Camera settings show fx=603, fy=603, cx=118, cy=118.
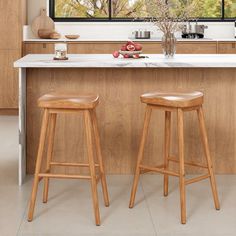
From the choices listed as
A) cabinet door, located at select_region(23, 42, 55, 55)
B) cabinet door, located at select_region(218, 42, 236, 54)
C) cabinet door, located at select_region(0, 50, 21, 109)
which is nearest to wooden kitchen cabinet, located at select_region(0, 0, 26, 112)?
cabinet door, located at select_region(0, 50, 21, 109)

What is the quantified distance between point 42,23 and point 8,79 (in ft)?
3.04

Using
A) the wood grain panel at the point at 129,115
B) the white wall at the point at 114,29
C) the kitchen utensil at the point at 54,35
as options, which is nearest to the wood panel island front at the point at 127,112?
the wood grain panel at the point at 129,115

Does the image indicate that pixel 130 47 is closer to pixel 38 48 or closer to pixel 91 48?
pixel 91 48

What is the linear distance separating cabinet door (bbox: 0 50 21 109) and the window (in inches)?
44.7

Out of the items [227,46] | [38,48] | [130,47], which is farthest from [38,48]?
[130,47]

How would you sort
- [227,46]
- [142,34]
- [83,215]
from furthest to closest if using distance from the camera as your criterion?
1. [142,34]
2. [227,46]
3. [83,215]

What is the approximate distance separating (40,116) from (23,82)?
0.32 metres

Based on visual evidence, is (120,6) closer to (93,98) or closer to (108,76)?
(108,76)

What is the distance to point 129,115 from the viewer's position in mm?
4410

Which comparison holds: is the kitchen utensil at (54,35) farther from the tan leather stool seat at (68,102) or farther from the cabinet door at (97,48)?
the tan leather stool seat at (68,102)

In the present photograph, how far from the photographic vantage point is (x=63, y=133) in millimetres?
4410

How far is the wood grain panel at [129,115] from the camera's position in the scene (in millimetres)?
4352

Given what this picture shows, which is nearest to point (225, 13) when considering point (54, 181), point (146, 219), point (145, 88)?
point (145, 88)

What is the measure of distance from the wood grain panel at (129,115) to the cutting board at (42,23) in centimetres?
350
